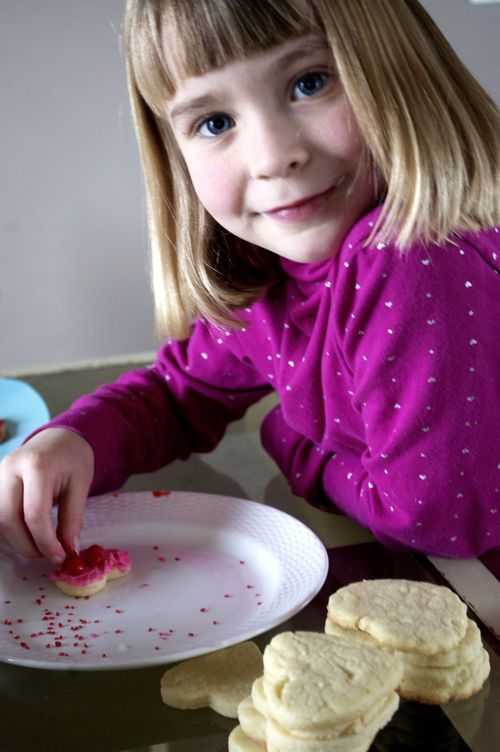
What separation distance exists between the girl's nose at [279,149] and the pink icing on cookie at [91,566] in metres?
0.32

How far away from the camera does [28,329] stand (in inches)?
60.7

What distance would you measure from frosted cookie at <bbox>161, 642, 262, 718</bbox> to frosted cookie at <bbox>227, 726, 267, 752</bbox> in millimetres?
18

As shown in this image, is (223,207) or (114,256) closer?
(223,207)

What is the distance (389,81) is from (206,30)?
0.46ft

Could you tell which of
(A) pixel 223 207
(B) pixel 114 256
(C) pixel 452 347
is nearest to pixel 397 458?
(C) pixel 452 347

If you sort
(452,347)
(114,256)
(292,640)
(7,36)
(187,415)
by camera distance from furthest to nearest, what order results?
(114,256) → (7,36) → (187,415) → (452,347) → (292,640)

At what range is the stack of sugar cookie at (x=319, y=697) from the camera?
49 centimetres

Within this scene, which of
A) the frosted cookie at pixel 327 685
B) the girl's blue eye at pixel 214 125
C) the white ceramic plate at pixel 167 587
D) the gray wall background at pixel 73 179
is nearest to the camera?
the frosted cookie at pixel 327 685

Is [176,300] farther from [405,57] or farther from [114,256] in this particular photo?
[114,256]

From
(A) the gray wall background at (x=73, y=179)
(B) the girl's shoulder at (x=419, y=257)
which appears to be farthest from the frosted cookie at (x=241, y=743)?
Result: (A) the gray wall background at (x=73, y=179)

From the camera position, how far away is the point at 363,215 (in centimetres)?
81

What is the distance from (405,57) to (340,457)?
0.36m

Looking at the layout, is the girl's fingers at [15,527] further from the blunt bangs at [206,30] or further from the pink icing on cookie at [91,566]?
the blunt bangs at [206,30]

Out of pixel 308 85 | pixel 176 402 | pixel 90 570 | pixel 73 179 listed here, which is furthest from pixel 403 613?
pixel 73 179
